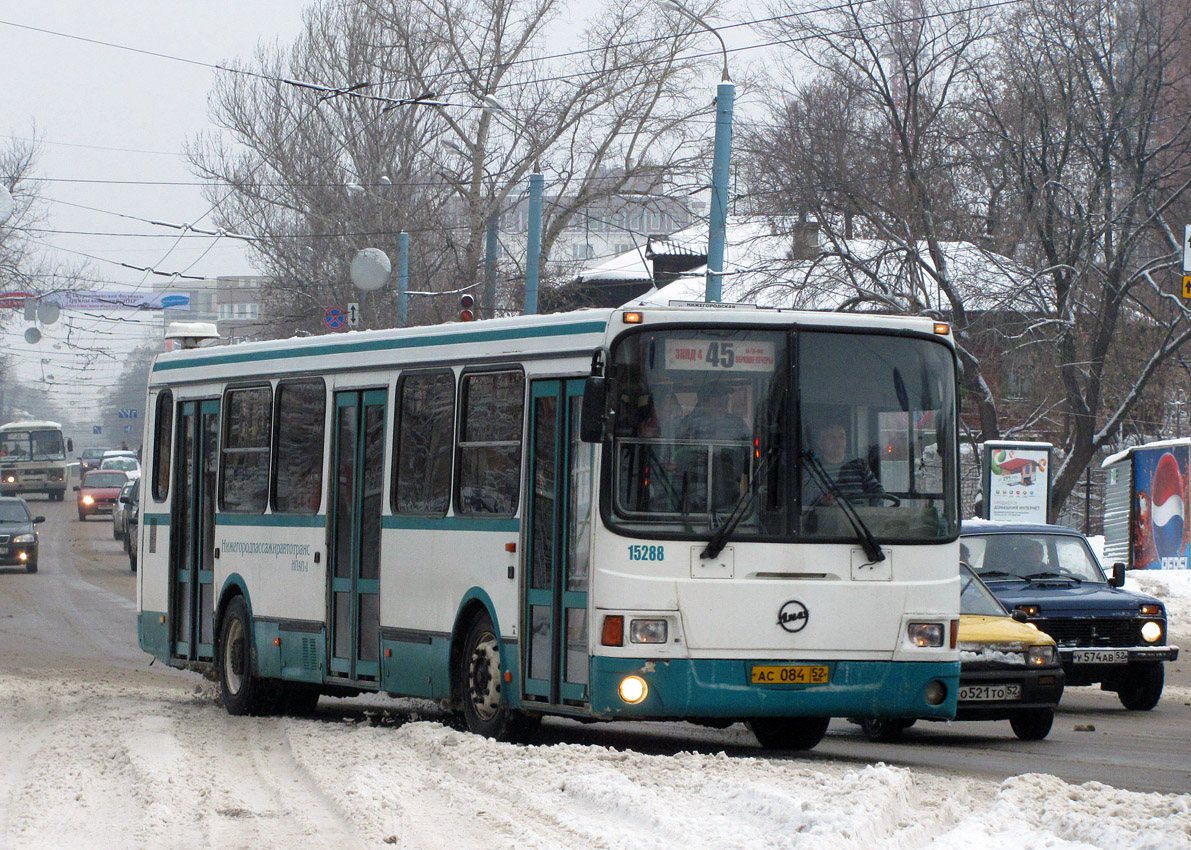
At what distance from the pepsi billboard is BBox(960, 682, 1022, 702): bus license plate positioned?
16.1 meters

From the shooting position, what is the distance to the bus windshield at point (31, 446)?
7231cm

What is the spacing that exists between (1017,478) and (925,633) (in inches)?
735

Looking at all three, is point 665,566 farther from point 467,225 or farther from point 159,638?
point 467,225

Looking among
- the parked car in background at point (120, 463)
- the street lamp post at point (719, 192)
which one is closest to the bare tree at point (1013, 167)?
the street lamp post at point (719, 192)

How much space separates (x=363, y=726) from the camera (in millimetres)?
11938

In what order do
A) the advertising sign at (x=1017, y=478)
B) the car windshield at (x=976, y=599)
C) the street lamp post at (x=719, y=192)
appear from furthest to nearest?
the advertising sign at (x=1017, y=478), the street lamp post at (x=719, y=192), the car windshield at (x=976, y=599)

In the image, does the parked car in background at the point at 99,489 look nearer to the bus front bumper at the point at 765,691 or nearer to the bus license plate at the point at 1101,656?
the bus license plate at the point at 1101,656

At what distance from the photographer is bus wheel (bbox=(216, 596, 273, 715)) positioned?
1348 cm

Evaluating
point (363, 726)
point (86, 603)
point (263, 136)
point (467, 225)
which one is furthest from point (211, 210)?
point (363, 726)

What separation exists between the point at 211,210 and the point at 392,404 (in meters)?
44.0

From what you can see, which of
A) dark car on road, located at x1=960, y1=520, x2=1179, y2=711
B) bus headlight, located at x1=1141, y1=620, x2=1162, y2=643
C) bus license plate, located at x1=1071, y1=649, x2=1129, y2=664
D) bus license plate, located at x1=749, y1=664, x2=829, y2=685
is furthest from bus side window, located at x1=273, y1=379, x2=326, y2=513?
bus headlight, located at x1=1141, y1=620, x2=1162, y2=643

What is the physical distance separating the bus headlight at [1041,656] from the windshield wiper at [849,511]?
2.82 metres

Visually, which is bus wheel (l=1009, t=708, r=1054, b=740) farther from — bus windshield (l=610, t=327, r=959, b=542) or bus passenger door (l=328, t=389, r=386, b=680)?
bus passenger door (l=328, t=389, r=386, b=680)

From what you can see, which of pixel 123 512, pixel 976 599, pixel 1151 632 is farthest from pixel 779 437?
pixel 123 512
